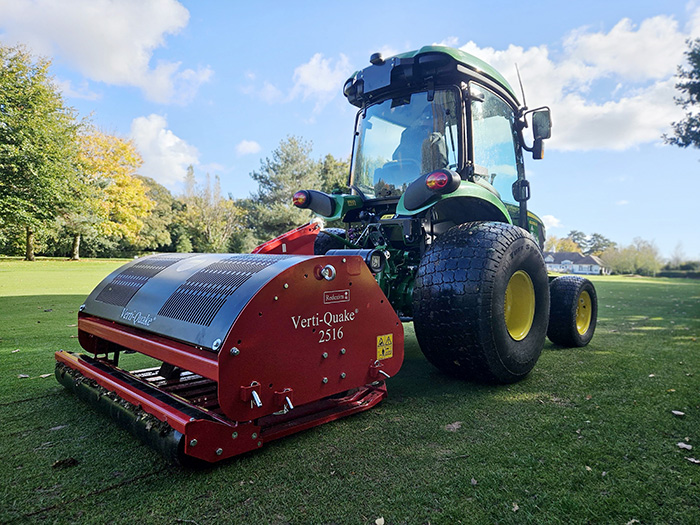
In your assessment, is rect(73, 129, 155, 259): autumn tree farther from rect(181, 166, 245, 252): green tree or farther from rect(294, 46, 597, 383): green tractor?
rect(294, 46, 597, 383): green tractor

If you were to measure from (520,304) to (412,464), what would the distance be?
2.01 metres

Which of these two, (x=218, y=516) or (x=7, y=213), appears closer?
(x=218, y=516)

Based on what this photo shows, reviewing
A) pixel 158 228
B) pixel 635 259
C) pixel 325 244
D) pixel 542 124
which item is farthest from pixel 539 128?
pixel 635 259

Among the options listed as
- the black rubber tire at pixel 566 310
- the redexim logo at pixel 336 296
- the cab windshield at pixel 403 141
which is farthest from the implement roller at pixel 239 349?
the black rubber tire at pixel 566 310

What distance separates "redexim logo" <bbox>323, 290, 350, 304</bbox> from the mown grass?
73 centimetres

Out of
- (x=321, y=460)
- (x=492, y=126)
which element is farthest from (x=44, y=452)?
(x=492, y=126)

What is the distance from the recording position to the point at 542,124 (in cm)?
451

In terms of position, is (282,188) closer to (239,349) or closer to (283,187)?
(283,187)

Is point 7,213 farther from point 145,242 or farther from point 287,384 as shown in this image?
point 287,384

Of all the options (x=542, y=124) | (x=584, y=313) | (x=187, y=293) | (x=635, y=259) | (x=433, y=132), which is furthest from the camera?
(x=635, y=259)

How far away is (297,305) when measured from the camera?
222 cm

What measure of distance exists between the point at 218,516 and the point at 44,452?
43.5 inches

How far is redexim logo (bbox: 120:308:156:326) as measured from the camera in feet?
8.16

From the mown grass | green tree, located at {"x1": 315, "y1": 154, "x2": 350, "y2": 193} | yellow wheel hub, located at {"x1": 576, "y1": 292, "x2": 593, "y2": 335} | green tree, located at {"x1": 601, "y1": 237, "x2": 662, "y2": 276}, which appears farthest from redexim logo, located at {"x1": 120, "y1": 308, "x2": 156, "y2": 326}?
green tree, located at {"x1": 601, "y1": 237, "x2": 662, "y2": 276}
